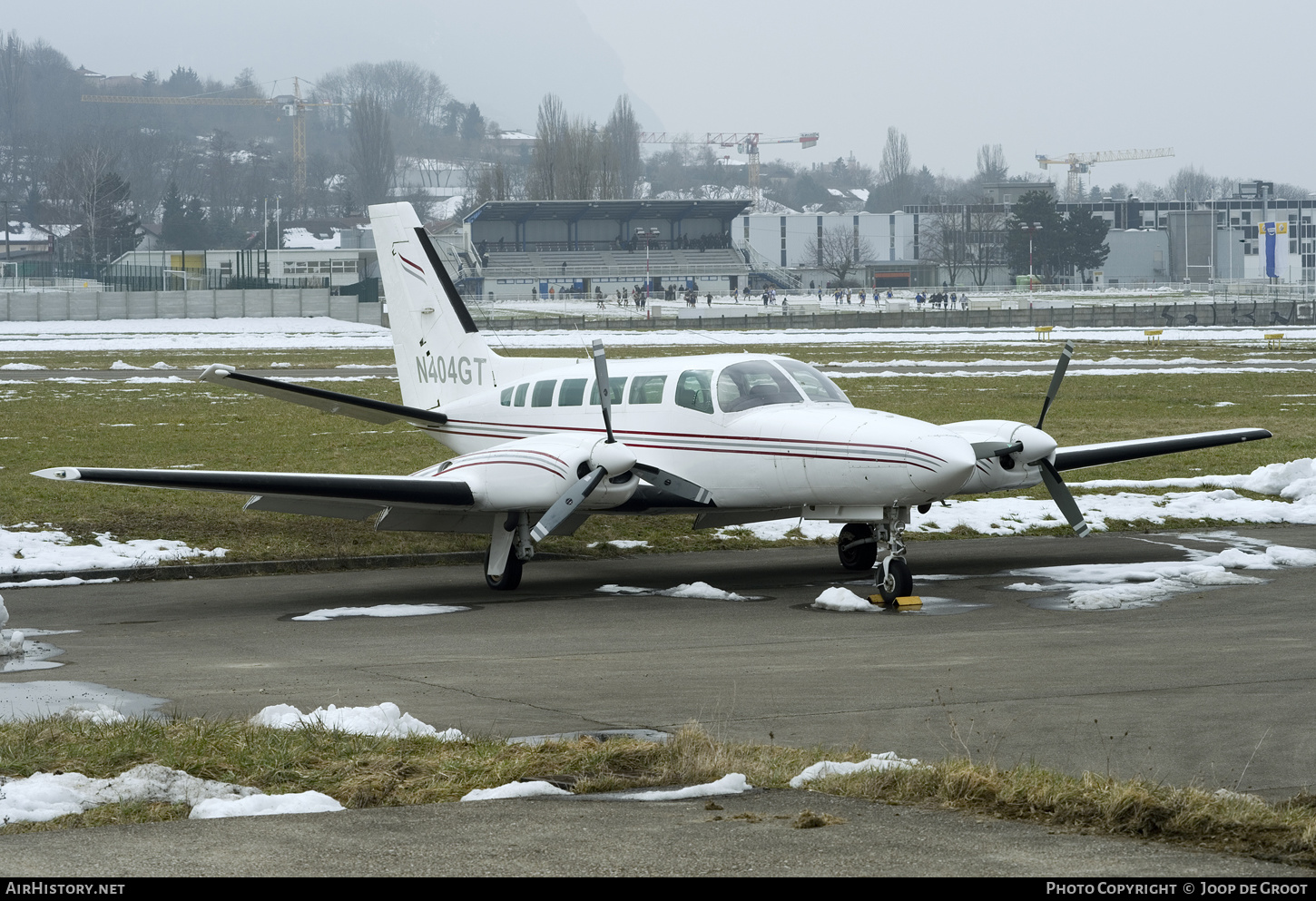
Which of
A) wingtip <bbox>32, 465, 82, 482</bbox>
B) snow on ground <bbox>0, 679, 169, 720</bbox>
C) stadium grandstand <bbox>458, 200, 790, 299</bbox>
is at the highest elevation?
stadium grandstand <bbox>458, 200, 790, 299</bbox>

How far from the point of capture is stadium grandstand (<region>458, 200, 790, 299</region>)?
155m

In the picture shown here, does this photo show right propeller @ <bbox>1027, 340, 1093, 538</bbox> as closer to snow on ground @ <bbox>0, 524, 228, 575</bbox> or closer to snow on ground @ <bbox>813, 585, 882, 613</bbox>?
snow on ground @ <bbox>813, 585, 882, 613</bbox>

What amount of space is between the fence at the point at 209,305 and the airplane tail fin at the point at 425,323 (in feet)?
253

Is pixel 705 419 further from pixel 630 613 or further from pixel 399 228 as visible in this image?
pixel 399 228

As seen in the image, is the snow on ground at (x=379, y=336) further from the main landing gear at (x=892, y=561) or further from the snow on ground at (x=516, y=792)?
the snow on ground at (x=516, y=792)

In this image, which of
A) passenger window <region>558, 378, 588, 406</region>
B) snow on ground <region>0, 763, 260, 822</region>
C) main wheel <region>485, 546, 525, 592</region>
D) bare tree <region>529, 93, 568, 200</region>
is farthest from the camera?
bare tree <region>529, 93, 568, 200</region>

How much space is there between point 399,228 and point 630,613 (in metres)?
9.01

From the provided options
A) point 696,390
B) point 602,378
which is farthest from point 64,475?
point 696,390

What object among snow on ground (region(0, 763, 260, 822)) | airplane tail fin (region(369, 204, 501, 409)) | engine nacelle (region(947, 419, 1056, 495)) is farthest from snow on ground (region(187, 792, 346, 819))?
airplane tail fin (region(369, 204, 501, 409))

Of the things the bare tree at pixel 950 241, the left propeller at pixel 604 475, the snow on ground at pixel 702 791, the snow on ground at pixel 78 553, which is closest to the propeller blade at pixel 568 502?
the left propeller at pixel 604 475

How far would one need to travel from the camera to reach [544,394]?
60.5 ft

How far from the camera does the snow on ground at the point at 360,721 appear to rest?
895cm

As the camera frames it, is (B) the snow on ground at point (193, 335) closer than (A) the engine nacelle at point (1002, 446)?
No

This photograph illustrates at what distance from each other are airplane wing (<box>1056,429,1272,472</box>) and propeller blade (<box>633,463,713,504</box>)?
15.3 feet
